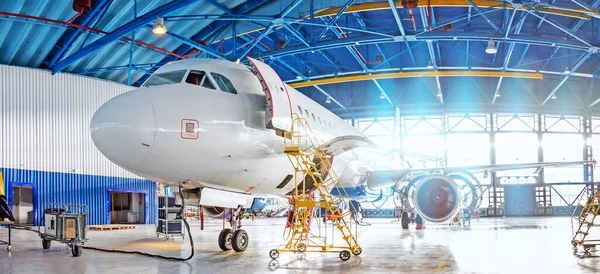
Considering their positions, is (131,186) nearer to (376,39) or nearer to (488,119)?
(376,39)

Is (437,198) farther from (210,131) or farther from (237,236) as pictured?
(210,131)

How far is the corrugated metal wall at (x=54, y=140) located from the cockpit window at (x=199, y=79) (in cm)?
1872

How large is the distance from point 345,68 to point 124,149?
22648mm

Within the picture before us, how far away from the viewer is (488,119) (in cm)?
4278

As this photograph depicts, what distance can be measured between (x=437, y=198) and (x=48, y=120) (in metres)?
19.8

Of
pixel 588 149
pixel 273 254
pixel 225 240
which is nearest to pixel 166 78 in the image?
pixel 273 254

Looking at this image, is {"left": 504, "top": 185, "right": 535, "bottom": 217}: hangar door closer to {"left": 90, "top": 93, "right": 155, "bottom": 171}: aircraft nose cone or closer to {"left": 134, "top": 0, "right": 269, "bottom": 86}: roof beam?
{"left": 134, "top": 0, "right": 269, "bottom": 86}: roof beam

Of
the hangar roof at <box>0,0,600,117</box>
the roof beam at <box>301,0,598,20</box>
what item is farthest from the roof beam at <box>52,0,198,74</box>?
the roof beam at <box>301,0,598,20</box>

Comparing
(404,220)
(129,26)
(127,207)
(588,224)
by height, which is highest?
(129,26)

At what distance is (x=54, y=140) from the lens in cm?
2634

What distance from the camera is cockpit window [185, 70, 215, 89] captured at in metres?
9.27

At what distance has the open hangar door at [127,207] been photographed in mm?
34000

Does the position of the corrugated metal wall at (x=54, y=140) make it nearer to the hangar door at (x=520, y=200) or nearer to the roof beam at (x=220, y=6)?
the roof beam at (x=220, y=6)

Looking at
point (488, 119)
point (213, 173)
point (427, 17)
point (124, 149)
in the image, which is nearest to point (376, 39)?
point (427, 17)
